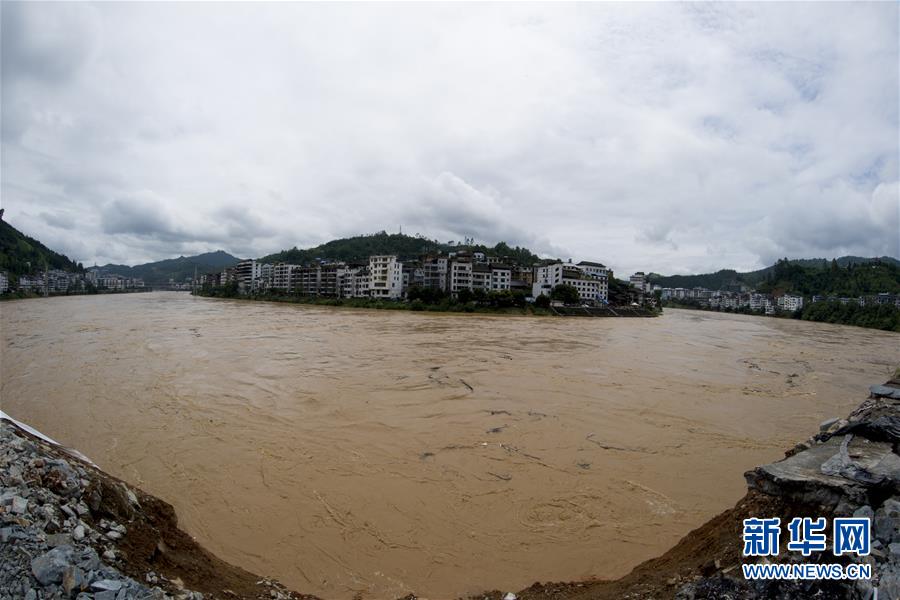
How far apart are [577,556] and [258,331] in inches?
921

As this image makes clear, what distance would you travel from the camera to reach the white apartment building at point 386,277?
53.7 meters

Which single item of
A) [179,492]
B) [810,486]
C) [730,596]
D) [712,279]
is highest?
[712,279]

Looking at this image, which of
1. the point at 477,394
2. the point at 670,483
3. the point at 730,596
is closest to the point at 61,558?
the point at 730,596

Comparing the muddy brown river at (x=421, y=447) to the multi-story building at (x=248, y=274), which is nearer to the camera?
the muddy brown river at (x=421, y=447)

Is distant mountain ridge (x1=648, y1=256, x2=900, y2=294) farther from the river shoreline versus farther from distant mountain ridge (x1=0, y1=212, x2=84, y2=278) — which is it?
distant mountain ridge (x1=0, y1=212, x2=84, y2=278)

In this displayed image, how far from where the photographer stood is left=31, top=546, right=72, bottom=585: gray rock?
6.68ft

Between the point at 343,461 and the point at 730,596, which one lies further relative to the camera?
the point at 343,461

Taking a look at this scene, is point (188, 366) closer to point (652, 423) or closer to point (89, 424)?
point (89, 424)

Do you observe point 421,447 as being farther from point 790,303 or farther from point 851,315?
point 790,303

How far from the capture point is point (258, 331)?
23.9m

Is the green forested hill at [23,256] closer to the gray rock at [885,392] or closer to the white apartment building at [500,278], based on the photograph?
the white apartment building at [500,278]

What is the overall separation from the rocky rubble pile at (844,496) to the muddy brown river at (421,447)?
6.17 feet

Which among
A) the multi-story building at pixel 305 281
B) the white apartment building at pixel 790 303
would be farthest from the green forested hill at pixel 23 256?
the white apartment building at pixel 790 303

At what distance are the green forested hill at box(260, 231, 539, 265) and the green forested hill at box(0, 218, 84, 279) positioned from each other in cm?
4628
